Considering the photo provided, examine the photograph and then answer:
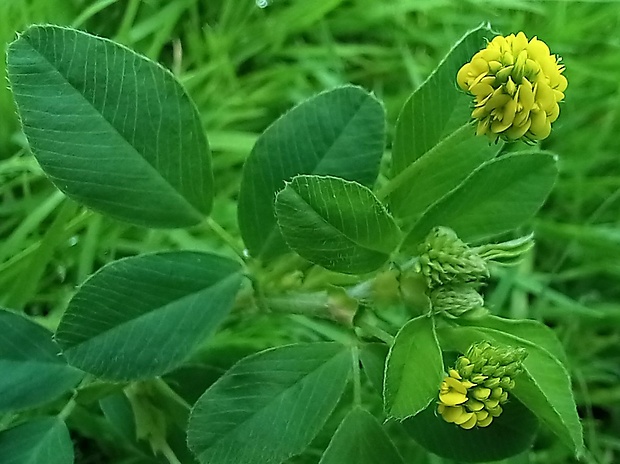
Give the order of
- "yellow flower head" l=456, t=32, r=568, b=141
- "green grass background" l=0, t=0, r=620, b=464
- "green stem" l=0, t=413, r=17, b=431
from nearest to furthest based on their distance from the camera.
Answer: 1. "yellow flower head" l=456, t=32, r=568, b=141
2. "green stem" l=0, t=413, r=17, b=431
3. "green grass background" l=0, t=0, r=620, b=464

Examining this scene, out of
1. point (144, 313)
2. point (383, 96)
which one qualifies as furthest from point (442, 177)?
point (383, 96)

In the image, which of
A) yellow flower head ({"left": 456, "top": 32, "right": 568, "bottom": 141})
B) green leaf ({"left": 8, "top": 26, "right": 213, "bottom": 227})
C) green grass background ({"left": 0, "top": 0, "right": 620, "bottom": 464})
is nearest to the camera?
yellow flower head ({"left": 456, "top": 32, "right": 568, "bottom": 141})

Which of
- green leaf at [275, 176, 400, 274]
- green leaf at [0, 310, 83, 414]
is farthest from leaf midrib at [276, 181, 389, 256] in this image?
green leaf at [0, 310, 83, 414]

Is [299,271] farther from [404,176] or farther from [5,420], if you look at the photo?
[5,420]

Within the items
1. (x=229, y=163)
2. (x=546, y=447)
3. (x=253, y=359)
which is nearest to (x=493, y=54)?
(x=253, y=359)

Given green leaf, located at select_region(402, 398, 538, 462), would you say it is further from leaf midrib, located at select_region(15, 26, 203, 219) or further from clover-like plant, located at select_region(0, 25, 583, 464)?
leaf midrib, located at select_region(15, 26, 203, 219)

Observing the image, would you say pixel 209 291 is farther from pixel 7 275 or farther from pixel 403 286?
pixel 7 275
